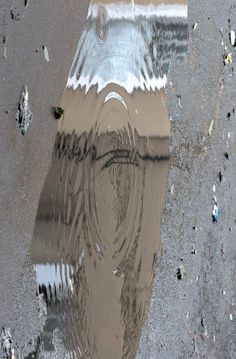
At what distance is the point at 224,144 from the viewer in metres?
2.66

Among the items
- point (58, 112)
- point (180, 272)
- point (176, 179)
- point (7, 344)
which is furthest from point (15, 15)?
point (180, 272)

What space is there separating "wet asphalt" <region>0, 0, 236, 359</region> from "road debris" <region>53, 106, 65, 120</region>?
16 mm

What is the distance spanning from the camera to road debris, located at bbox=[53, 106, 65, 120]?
68.6 inches

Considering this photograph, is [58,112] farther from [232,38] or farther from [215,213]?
[232,38]

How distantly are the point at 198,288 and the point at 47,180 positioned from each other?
94 cm

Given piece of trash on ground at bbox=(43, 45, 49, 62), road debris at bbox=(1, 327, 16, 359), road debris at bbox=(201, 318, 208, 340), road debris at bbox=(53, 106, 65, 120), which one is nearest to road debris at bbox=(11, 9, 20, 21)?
piece of trash on ground at bbox=(43, 45, 49, 62)

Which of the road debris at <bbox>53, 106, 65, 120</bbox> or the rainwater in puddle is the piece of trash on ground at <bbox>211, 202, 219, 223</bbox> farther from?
the road debris at <bbox>53, 106, 65, 120</bbox>

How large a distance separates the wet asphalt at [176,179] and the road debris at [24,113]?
0.6 inches

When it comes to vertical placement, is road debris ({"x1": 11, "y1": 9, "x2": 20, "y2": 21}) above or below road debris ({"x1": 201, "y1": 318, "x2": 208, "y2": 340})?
above

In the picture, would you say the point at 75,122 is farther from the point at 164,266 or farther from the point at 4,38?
the point at 164,266

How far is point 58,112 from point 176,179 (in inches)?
28.3

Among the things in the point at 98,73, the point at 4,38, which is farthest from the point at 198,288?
the point at 4,38

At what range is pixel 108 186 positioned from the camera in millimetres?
2010

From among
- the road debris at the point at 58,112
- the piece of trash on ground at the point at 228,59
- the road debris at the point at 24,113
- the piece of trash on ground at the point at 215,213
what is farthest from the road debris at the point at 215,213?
the road debris at the point at 24,113
